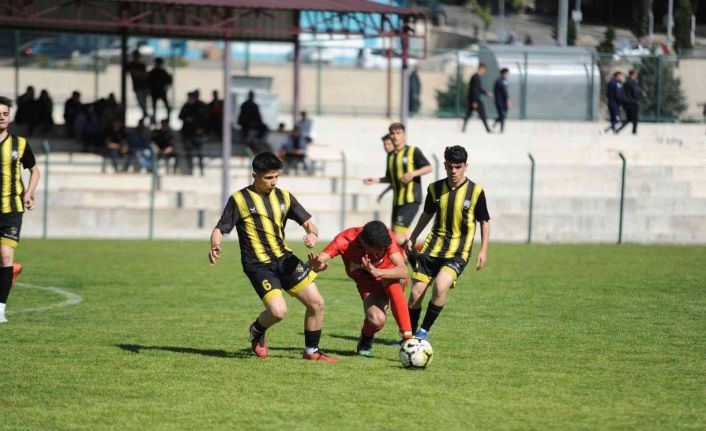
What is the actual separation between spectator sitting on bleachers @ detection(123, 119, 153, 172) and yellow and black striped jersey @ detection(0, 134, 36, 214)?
1509cm

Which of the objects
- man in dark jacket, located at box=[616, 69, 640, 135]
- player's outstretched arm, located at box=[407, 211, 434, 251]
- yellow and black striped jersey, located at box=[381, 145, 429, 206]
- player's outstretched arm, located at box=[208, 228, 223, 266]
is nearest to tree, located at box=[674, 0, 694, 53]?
man in dark jacket, located at box=[616, 69, 640, 135]

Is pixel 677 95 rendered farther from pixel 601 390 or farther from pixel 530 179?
pixel 601 390

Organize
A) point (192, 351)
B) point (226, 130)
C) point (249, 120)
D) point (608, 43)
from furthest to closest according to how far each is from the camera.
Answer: point (608, 43) < point (249, 120) < point (226, 130) < point (192, 351)

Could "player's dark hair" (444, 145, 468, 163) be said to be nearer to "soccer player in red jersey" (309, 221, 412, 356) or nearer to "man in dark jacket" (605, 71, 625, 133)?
"soccer player in red jersey" (309, 221, 412, 356)

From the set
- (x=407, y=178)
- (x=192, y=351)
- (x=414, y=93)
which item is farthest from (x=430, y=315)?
(x=414, y=93)

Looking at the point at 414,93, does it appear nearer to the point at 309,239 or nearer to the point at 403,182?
the point at 403,182

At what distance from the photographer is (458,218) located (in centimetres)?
1060

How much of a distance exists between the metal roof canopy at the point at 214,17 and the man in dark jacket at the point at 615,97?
6072 millimetres

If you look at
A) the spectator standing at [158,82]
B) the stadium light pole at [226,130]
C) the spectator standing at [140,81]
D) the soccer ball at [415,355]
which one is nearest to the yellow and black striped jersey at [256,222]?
the soccer ball at [415,355]

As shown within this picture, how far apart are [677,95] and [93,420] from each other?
101 ft

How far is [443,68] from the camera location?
43750 mm

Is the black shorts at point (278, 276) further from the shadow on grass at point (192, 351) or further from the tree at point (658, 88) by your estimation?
the tree at point (658, 88)

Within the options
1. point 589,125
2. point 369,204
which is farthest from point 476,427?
point 589,125

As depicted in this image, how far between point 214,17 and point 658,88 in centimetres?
1406
